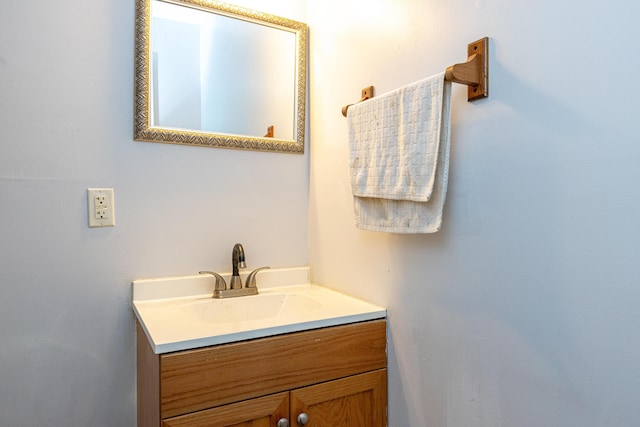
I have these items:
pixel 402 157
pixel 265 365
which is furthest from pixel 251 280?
pixel 402 157

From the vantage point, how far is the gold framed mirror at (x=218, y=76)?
1.32 metres

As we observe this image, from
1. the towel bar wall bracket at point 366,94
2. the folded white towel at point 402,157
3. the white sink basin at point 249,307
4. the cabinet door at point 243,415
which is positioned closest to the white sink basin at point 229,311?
the white sink basin at point 249,307

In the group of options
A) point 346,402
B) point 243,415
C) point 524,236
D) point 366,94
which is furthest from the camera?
point 366,94

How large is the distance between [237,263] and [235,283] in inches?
2.8

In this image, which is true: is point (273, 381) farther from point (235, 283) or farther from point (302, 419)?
point (235, 283)

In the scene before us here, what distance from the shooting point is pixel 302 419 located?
3.44ft

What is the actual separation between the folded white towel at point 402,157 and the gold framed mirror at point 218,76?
441 mm

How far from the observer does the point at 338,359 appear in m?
1.10

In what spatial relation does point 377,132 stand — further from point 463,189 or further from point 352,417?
point 352,417

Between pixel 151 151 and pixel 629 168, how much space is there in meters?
1.27

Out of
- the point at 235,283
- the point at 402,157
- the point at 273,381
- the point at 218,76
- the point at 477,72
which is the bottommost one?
the point at 273,381

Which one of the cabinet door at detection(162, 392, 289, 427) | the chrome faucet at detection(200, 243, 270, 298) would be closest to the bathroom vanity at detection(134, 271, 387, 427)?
the cabinet door at detection(162, 392, 289, 427)

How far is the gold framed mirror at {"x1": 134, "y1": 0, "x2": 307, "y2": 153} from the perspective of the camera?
1.32 m

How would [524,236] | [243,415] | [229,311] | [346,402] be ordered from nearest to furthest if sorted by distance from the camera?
1. [524,236]
2. [243,415]
3. [346,402]
4. [229,311]
